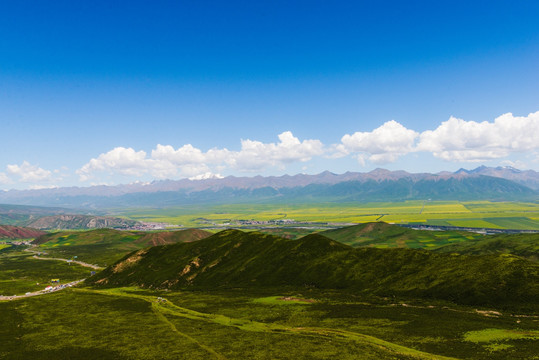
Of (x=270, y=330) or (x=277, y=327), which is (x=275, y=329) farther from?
(x=277, y=327)

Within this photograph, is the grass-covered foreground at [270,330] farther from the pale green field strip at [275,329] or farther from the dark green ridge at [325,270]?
the dark green ridge at [325,270]

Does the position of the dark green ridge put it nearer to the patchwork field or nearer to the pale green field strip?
the patchwork field

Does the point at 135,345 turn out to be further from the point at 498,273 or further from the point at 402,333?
the point at 498,273

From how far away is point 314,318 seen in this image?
79.4 metres

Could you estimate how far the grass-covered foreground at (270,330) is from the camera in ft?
184

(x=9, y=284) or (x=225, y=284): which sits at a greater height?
(x=225, y=284)

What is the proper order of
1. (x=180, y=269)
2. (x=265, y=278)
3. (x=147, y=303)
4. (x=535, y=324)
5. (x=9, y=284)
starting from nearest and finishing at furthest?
(x=535, y=324) < (x=147, y=303) < (x=265, y=278) < (x=180, y=269) < (x=9, y=284)

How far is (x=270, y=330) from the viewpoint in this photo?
72812 mm

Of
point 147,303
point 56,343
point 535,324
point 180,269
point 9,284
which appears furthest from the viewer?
point 9,284

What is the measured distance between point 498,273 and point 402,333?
4436cm

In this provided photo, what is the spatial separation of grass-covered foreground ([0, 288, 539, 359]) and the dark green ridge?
1047 cm

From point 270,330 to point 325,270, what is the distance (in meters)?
58.2

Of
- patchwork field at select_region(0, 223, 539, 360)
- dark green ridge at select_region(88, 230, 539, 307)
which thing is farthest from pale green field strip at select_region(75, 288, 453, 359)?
dark green ridge at select_region(88, 230, 539, 307)

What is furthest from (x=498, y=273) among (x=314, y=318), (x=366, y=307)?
(x=314, y=318)
